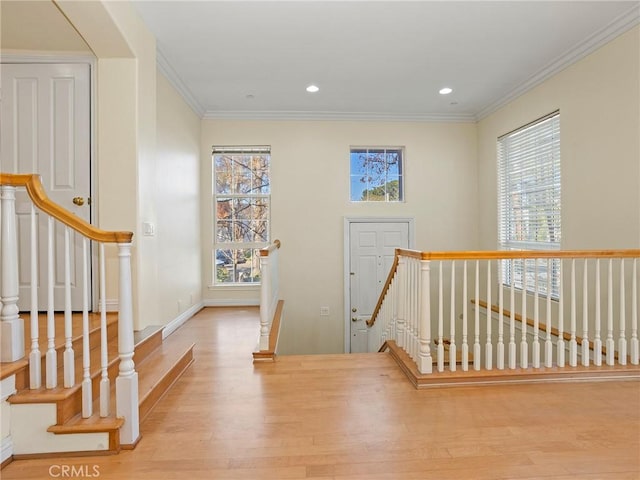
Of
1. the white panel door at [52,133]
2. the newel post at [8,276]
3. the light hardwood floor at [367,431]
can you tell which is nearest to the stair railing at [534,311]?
the light hardwood floor at [367,431]

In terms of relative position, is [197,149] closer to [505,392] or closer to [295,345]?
[295,345]

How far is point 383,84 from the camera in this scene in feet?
14.4

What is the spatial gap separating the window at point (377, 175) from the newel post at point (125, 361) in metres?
4.14

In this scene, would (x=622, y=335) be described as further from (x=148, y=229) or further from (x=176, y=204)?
(x=176, y=204)

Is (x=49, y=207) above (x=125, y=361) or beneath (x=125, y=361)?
above

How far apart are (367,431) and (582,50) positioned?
411cm

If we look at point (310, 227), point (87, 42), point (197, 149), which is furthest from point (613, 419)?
point (197, 149)

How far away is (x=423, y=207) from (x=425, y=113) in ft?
4.82

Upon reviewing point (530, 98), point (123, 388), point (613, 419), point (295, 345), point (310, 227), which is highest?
point (530, 98)

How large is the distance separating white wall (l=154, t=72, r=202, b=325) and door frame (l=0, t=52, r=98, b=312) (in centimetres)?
58

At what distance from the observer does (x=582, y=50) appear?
3.50 meters

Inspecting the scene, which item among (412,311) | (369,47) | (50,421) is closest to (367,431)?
(412,311)

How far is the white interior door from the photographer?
18.0 feet

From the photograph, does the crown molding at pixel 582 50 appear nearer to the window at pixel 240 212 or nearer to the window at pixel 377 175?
the window at pixel 377 175
